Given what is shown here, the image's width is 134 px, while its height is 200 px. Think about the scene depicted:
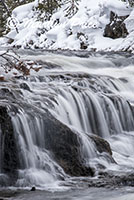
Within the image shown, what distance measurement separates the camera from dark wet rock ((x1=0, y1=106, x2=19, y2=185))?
16.1 ft

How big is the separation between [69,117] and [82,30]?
1547cm

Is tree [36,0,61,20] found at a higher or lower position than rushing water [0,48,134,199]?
higher

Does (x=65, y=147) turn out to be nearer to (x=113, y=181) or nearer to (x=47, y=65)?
(x=113, y=181)

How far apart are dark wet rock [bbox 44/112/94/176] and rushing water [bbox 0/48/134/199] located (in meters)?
0.08

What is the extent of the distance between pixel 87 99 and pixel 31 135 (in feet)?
7.65

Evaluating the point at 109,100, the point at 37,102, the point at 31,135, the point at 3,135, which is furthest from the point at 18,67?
the point at 109,100

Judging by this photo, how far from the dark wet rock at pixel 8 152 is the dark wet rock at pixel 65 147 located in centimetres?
61

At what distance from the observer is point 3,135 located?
507 centimetres

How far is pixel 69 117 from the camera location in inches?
275

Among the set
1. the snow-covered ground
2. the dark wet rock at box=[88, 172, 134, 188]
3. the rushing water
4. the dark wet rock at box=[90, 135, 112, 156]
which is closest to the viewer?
the dark wet rock at box=[88, 172, 134, 188]

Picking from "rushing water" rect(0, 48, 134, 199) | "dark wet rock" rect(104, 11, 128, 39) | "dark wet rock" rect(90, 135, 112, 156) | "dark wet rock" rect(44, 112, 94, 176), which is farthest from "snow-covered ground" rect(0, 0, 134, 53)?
"dark wet rock" rect(44, 112, 94, 176)

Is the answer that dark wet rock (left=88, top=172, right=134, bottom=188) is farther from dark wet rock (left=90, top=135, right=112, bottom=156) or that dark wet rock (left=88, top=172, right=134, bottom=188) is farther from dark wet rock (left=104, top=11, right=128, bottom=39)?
dark wet rock (left=104, top=11, right=128, bottom=39)

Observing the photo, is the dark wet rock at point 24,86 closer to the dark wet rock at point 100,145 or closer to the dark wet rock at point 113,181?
the dark wet rock at point 100,145

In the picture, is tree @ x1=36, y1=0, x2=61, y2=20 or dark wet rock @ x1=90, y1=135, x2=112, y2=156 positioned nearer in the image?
A: dark wet rock @ x1=90, y1=135, x2=112, y2=156
